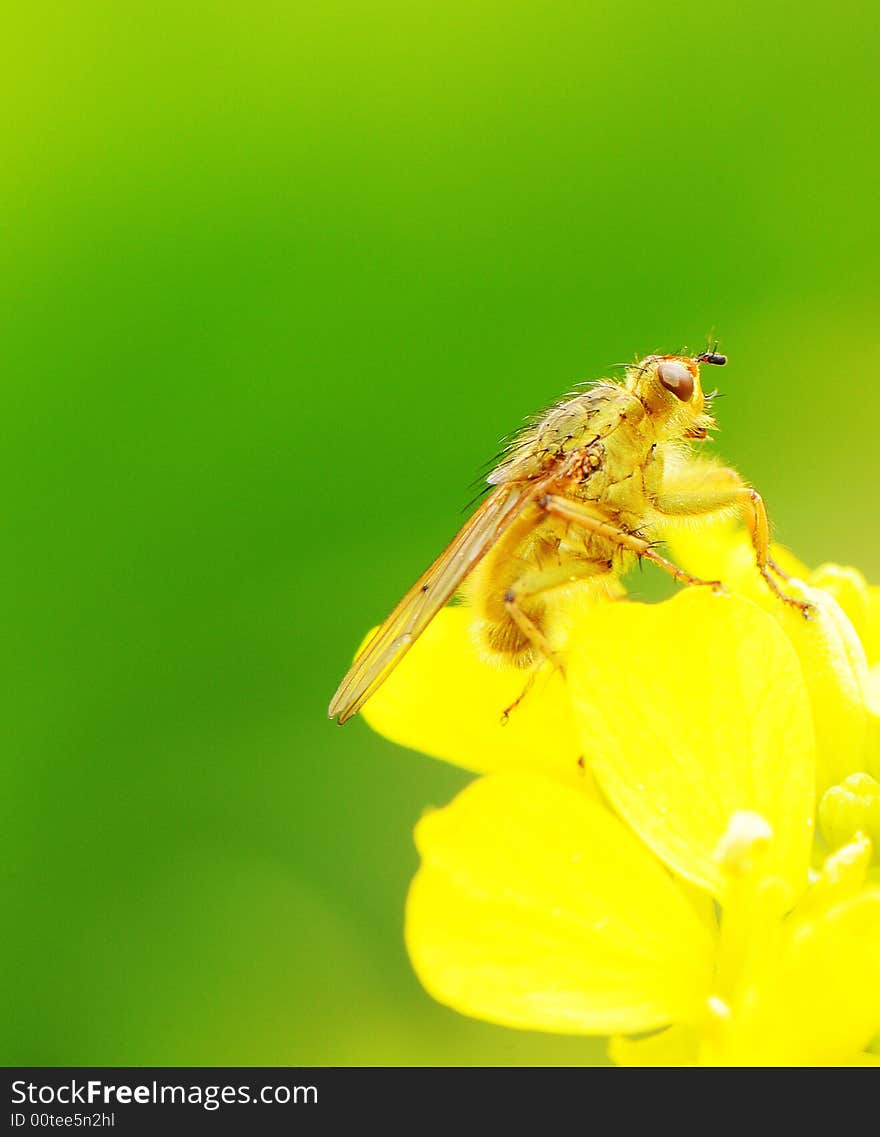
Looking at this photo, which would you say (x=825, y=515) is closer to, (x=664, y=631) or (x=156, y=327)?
(x=156, y=327)

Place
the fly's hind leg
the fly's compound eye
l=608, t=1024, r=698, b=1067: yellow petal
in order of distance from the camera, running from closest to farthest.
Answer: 1. l=608, t=1024, r=698, b=1067: yellow petal
2. the fly's hind leg
3. the fly's compound eye

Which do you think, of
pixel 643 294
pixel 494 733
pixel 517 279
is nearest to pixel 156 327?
pixel 517 279

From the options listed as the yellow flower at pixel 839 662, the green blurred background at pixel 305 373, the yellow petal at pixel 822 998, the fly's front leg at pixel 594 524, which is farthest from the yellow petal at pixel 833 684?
the green blurred background at pixel 305 373

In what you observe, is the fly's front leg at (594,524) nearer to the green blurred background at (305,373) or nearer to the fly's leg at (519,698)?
the fly's leg at (519,698)

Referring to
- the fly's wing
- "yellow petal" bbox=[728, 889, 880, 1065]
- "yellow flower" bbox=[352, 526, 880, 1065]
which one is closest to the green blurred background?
the fly's wing

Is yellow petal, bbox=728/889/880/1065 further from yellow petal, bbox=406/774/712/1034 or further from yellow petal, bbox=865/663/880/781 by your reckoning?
yellow petal, bbox=865/663/880/781

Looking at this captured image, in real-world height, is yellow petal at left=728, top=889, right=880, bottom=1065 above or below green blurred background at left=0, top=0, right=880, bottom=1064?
below
